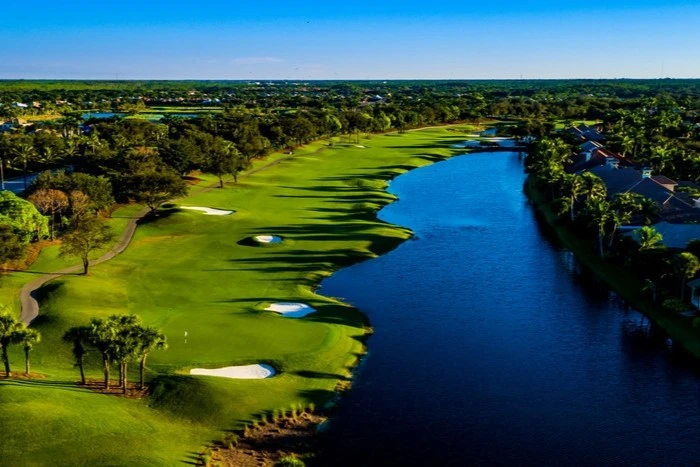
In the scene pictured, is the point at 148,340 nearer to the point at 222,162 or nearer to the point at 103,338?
the point at 103,338

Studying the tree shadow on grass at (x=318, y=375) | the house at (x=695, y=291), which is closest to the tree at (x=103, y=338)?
the tree shadow on grass at (x=318, y=375)

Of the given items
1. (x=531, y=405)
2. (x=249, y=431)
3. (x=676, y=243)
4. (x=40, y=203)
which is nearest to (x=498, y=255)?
(x=676, y=243)

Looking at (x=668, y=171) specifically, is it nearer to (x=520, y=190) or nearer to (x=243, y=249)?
(x=520, y=190)

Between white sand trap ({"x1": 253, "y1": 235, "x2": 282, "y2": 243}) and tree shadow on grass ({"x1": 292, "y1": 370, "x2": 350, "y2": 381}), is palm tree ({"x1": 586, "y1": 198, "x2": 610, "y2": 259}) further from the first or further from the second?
tree shadow on grass ({"x1": 292, "y1": 370, "x2": 350, "y2": 381})

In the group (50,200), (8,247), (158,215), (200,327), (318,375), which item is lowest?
(318,375)

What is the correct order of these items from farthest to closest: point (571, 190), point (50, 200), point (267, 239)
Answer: point (571, 190) → point (267, 239) → point (50, 200)

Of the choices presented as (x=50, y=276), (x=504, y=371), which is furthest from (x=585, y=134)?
(x=50, y=276)
